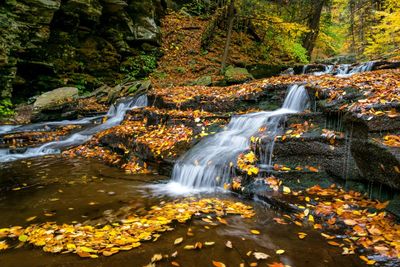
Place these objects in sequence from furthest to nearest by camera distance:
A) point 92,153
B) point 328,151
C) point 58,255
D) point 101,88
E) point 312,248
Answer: point 101,88, point 92,153, point 328,151, point 312,248, point 58,255

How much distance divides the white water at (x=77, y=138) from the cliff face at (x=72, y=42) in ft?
16.0

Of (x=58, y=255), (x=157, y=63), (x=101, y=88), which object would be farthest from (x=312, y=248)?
(x=157, y=63)

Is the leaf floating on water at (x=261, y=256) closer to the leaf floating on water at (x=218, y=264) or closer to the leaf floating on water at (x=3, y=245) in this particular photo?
the leaf floating on water at (x=218, y=264)

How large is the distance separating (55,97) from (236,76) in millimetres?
8606

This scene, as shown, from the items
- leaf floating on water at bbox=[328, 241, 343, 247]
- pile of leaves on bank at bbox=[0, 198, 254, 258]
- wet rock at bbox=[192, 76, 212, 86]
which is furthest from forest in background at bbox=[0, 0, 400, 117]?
leaf floating on water at bbox=[328, 241, 343, 247]

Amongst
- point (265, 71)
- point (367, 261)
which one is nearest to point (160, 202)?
point (367, 261)

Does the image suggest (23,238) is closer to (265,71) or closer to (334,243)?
(334,243)

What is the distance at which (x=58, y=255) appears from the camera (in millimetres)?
3529

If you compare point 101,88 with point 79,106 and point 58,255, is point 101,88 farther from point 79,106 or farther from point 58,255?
point 58,255

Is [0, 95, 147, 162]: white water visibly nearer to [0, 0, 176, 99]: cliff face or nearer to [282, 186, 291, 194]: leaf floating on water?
[0, 0, 176, 99]: cliff face

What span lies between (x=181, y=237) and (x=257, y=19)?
14412mm

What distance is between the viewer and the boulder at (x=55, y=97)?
1428cm

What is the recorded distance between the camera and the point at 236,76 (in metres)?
15.4

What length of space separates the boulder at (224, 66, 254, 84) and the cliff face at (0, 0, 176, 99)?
520cm
